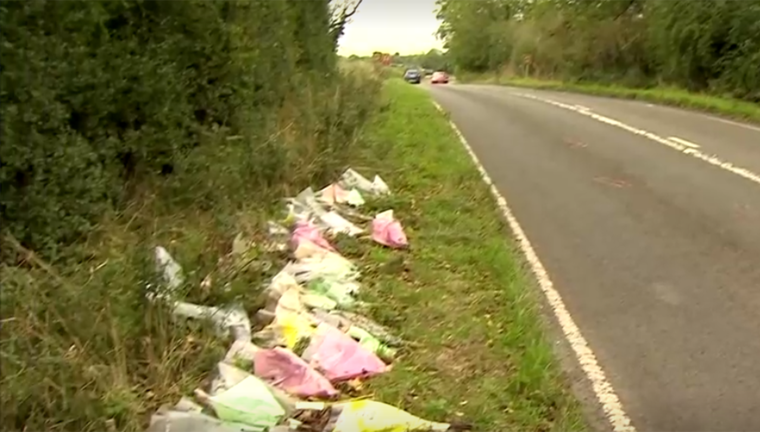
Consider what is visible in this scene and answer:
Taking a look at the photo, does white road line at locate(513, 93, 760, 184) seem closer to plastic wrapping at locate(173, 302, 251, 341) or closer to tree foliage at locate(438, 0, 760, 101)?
tree foliage at locate(438, 0, 760, 101)

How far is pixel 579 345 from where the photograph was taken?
20.0 ft

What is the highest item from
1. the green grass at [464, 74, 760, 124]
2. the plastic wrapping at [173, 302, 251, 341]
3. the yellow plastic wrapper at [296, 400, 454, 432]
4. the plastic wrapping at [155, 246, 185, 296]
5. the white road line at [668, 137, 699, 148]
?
the plastic wrapping at [155, 246, 185, 296]

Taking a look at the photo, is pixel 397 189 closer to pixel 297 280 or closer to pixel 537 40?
pixel 297 280

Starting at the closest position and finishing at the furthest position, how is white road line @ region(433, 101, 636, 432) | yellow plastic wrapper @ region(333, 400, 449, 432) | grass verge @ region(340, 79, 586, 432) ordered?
yellow plastic wrapper @ region(333, 400, 449, 432) < white road line @ region(433, 101, 636, 432) < grass verge @ region(340, 79, 586, 432)

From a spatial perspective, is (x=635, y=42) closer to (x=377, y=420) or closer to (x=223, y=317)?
(x=223, y=317)

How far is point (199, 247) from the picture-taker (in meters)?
6.24

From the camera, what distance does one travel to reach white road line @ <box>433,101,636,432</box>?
5.03 meters

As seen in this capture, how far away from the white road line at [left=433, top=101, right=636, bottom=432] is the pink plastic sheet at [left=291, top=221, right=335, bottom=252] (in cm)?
184

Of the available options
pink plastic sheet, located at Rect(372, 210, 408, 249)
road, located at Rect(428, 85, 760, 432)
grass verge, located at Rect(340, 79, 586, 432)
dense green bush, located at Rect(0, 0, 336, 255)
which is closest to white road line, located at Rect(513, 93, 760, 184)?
road, located at Rect(428, 85, 760, 432)

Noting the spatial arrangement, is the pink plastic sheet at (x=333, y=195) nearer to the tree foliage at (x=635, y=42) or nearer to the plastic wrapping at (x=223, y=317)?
the plastic wrapping at (x=223, y=317)

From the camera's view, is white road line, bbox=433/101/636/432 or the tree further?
the tree

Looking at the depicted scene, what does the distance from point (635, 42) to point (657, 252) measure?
30455mm

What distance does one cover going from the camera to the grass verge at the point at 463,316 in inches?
202

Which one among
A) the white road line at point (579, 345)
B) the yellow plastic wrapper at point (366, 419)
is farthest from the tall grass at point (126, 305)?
the white road line at point (579, 345)
